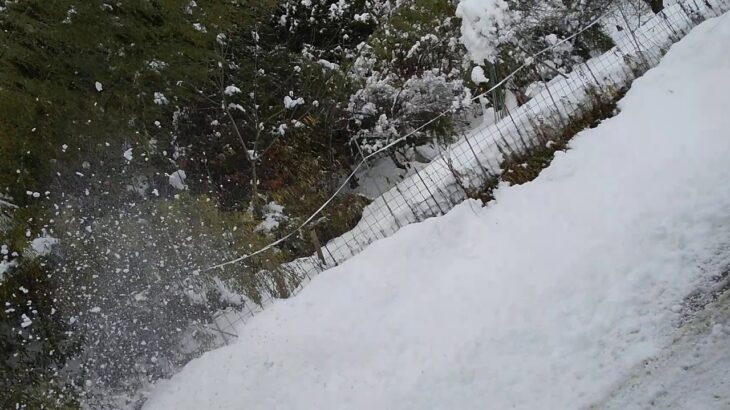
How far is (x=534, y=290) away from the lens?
4.96 meters

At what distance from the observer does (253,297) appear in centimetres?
634

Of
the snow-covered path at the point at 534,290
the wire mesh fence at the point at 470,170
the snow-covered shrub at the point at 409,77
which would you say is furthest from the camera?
the snow-covered shrub at the point at 409,77

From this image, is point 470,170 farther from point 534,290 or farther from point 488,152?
point 534,290

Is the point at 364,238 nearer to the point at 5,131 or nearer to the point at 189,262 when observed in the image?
the point at 189,262

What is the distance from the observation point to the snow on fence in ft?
20.5

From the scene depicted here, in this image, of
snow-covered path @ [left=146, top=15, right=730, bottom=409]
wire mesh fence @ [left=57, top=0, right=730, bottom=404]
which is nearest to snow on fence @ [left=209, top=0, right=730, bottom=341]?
wire mesh fence @ [left=57, top=0, right=730, bottom=404]

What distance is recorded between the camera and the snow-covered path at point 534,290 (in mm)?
4449

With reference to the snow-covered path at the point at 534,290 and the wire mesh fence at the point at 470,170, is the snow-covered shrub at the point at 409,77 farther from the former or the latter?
the snow-covered path at the point at 534,290

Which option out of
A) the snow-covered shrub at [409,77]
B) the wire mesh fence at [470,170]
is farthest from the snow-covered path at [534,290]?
the snow-covered shrub at [409,77]

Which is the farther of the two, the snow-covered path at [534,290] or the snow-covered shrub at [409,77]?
the snow-covered shrub at [409,77]

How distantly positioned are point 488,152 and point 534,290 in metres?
2.04

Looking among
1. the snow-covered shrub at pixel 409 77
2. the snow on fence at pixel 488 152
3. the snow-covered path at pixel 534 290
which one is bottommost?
the snow-covered path at pixel 534 290

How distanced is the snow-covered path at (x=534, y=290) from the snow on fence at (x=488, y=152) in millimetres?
337

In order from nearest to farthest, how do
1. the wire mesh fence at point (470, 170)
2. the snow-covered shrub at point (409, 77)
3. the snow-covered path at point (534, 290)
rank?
the snow-covered path at point (534, 290) → the wire mesh fence at point (470, 170) → the snow-covered shrub at point (409, 77)
